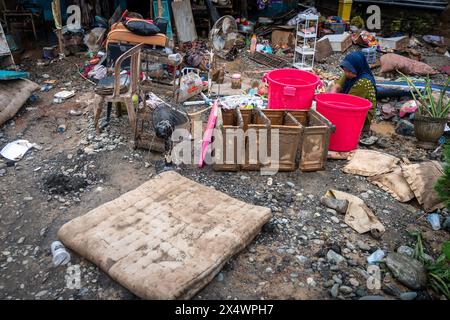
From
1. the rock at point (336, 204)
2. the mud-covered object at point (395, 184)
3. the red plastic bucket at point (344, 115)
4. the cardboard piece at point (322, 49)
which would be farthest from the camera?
the cardboard piece at point (322, 49)

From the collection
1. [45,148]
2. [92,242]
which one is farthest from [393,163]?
[45,148]

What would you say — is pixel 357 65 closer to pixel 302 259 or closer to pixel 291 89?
pixel 291 89

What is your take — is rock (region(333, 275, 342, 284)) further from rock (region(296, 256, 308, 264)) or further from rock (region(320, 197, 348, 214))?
rock (region(320, 197, 348, 214))

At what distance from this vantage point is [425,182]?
3793mm

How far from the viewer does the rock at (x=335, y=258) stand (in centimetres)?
304

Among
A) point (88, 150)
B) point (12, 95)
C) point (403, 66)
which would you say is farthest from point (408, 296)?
point (403, 66)

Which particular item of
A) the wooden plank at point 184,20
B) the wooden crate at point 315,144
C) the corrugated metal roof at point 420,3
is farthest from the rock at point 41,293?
the corrugated metal roof at point 420,3

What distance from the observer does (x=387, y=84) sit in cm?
670

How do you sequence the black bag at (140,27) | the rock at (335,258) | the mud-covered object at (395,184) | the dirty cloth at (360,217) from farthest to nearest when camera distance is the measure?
the black bag at (140,27)
the mud-covered object at (395,184)
the dirty cloth at (360,217)
the rock at (335,258)

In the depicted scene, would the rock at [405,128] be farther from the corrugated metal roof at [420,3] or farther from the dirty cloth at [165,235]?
the corrugated metal roof at [420,3]

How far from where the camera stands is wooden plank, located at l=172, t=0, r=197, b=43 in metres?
9.26

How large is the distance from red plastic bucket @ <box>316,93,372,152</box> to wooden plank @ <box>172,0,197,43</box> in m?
5.73

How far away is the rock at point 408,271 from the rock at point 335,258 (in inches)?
14.7

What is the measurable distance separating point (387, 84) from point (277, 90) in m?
3.13
